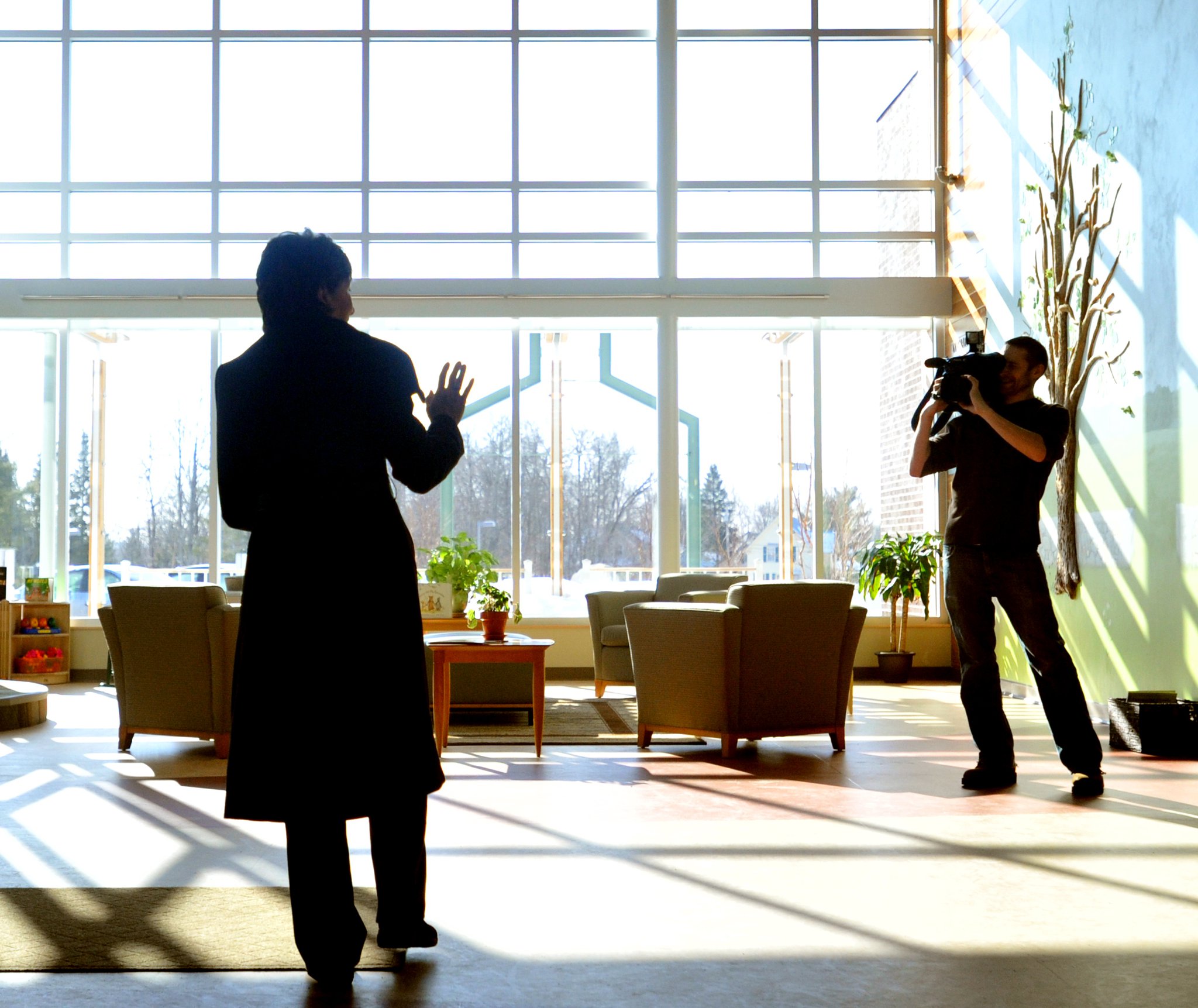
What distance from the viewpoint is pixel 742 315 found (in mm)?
9594

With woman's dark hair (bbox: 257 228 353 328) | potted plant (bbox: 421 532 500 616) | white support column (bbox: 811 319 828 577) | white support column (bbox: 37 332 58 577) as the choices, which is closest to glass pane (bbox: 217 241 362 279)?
white support column (bbox: 37 332 58 577)

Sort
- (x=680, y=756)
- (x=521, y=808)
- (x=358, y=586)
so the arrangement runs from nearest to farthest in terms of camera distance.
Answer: (x=358, y=586) < (x=521, y=808) < (x=680, y=756)

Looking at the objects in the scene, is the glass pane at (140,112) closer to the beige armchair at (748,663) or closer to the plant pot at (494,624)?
the plant pot at (494,624)

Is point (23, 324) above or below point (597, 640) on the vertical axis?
above

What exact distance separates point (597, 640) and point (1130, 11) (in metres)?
4.63

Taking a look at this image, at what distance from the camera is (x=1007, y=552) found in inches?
169

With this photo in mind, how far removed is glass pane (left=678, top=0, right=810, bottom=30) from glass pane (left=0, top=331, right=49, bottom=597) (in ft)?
18.9

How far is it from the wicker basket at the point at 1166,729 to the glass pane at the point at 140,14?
340 inches

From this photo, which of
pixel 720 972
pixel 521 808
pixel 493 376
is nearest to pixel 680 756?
pixel 521 808

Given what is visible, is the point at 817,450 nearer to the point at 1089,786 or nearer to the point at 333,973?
the point at 1089,786

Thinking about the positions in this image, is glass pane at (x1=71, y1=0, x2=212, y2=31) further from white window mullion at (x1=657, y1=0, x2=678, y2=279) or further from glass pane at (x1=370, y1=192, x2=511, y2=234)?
white window mullion at (x1=657, y1=0, x2=678, y2=279)

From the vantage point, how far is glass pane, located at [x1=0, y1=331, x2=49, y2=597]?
9688 mm

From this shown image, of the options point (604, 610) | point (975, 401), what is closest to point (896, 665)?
point (604, 610)

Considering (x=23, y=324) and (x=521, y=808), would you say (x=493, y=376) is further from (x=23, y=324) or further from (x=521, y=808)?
(x=521, y=808)
